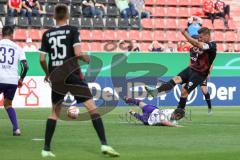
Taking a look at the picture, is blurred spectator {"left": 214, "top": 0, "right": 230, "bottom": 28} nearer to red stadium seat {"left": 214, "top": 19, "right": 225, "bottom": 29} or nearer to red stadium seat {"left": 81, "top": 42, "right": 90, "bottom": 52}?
red stadium seat {"left": 214, "top": 19, "right": 225, "bottom": 29}

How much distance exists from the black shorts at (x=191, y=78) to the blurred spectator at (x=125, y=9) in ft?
51.5

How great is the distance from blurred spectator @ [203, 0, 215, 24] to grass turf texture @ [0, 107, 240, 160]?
16.8m

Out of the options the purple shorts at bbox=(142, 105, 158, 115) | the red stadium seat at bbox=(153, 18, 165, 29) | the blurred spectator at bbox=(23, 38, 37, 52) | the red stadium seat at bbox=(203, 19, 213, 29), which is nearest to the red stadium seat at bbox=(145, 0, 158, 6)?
the red stadium seat at bbox=(153, 18, 165, 29)

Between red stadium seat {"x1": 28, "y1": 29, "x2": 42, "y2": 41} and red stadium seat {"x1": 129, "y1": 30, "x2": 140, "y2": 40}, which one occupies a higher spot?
red stadium seat {"x1": 28, "y1": 29, "x2": 42, "y2": 41}

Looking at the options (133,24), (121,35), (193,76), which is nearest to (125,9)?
(133,24)

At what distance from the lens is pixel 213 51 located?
58.5 feet

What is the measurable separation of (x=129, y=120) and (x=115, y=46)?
11495mm

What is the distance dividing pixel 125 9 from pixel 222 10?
529 centimetres

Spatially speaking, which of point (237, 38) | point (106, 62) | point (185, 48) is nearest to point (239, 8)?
point (237, 38)

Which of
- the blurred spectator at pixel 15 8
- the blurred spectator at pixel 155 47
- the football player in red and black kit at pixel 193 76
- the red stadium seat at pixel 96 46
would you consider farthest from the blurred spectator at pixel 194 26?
the football player in red and black kit at pixel 193 76

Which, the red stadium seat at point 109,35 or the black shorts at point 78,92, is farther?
the red stadium seat at point 109,35

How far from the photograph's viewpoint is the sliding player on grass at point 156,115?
16875mm

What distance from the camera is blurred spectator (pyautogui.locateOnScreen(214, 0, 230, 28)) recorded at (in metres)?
35.8

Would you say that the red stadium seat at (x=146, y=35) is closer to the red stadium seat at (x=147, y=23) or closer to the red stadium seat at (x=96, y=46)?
the red stadium seat at (x=147, y=23)
